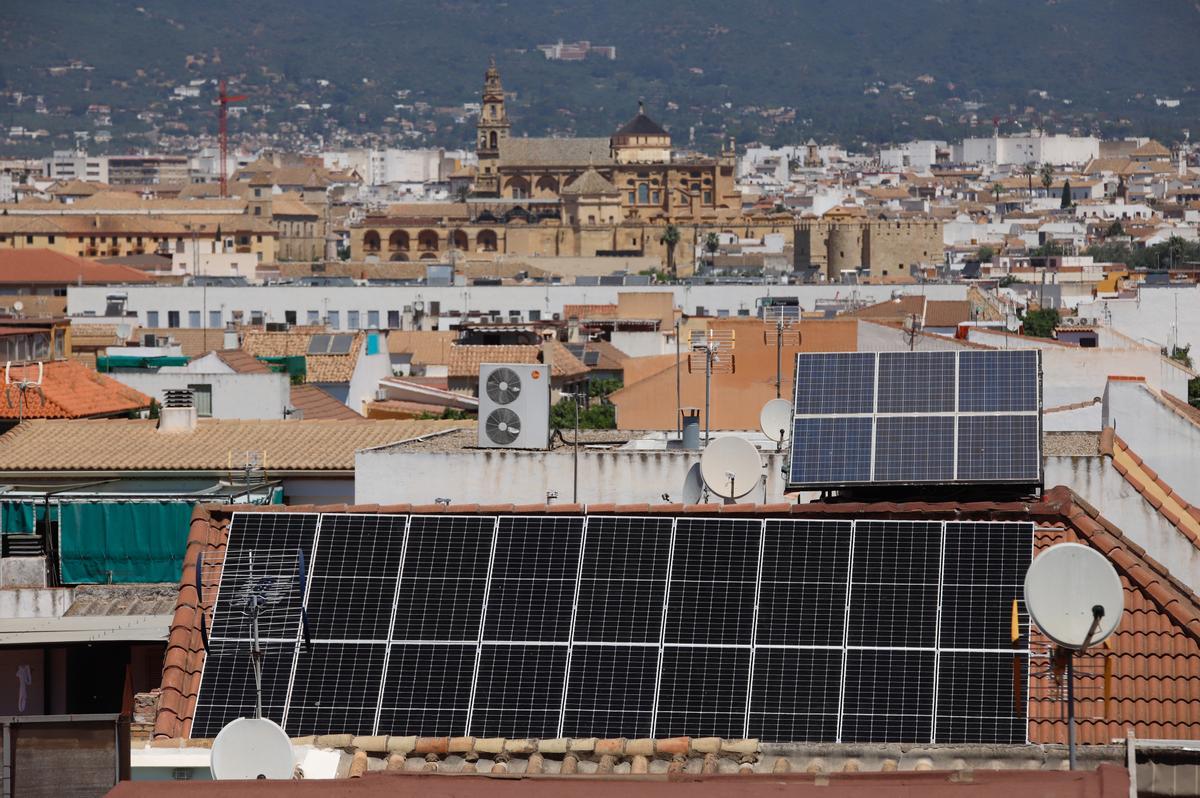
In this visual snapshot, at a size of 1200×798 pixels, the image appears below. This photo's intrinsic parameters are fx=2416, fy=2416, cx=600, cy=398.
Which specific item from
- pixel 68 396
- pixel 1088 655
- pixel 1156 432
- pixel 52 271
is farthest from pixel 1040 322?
pixel 1088 655

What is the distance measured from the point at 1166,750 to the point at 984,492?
337 centimetres

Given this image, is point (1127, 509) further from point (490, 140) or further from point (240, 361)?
point (490, 140)

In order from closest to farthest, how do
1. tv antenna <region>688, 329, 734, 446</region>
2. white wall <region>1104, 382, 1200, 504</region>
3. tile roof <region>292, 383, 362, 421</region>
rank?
white wall <region>1104, 382, 1200, 504</region> < tv antenna <region>688, 329, 734, 446</region> < tile roof <region>292, 383, 362, 421</region>

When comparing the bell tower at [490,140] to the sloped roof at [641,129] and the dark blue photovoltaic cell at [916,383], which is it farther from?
the dark blue photovoltaic cell at [916,383]

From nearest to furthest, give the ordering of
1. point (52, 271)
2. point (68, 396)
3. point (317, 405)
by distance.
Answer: point (68, 396)
point (317, 405)
point (52, 271)

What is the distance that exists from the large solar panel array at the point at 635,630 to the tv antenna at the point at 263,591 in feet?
0.06

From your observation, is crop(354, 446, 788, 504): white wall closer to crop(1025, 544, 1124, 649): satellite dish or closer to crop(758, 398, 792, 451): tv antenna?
crop(758, 398, 792, 451): tv antenna

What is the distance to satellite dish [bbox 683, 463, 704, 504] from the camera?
40.9 ft

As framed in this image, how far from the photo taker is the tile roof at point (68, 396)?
22500 millimetres

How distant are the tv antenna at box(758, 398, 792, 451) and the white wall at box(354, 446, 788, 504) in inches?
26.0

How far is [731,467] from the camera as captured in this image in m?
11.8

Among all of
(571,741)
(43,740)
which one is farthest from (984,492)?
(43,740)

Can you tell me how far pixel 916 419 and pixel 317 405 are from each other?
57.0 ft

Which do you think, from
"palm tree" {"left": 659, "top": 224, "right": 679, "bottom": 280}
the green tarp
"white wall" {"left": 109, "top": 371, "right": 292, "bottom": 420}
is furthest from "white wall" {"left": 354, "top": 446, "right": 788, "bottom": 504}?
"palm tree" {"left": 659, "top": 224, "right": 679, "bottom": 280}
